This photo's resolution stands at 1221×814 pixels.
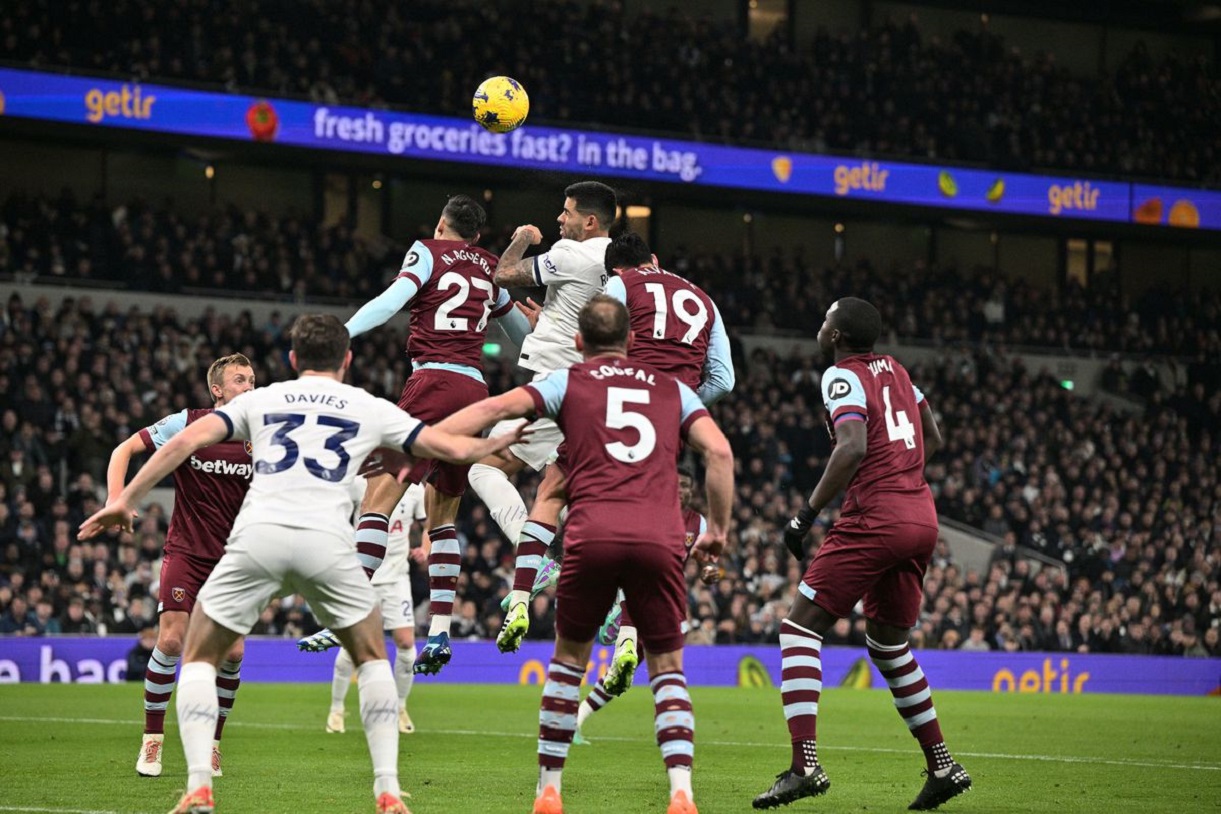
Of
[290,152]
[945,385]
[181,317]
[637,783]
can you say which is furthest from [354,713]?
[945,385]

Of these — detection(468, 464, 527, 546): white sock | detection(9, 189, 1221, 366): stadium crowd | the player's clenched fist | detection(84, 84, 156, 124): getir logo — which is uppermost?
detection(84, 84, 156, 124): getir logo

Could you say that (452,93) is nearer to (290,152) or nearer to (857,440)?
(290,152)

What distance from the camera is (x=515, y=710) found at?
63.1 feet

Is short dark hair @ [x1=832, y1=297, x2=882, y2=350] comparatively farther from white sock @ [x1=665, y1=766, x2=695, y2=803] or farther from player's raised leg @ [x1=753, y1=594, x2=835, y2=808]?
white sock @ [x1=665, y1=766, x2=695, y2=803]

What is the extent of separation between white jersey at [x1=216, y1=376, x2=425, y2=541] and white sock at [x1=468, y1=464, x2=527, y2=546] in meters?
4.70

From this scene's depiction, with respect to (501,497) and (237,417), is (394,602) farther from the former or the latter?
(237,417)

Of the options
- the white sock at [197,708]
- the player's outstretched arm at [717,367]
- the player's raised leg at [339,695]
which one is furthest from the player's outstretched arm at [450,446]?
the player's raised leg at [339,695]

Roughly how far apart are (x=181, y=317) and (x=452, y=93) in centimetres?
726

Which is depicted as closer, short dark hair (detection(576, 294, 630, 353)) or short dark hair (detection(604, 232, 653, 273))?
short dark hair (detection(576, 294, 630, 353))

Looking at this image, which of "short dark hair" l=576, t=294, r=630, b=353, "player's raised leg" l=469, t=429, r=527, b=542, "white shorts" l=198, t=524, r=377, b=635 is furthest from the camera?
"player's raised leg" l=469, t=429, r=527, b=542

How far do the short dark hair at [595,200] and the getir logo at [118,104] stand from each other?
19.8 m

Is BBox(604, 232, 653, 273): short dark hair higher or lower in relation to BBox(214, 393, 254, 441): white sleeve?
higher

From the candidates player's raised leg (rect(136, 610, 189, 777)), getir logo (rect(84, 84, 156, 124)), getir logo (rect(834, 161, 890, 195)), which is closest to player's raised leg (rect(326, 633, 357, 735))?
player's raised leg (rect(136, 610, 189, 777))

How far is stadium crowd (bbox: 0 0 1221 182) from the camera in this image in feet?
98.7
